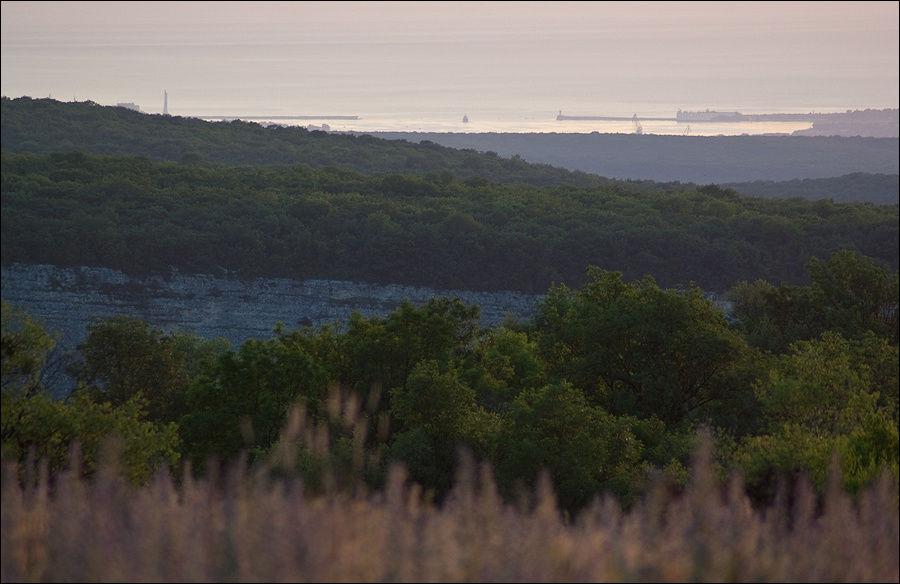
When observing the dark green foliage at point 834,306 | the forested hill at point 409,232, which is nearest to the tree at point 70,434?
the dark green foliage at point 834,306

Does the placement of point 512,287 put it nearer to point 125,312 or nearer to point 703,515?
point 125,312

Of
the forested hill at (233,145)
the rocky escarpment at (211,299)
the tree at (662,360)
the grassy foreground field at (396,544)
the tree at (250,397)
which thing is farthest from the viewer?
the forested hill at (233,145)

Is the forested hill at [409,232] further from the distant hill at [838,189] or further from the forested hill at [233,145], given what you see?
the distant hill at [838,189]

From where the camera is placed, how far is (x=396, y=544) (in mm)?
5664

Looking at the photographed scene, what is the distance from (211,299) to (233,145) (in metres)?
46.7

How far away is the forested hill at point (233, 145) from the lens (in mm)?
89938

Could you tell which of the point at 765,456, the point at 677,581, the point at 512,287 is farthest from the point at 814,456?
the point at 512,287

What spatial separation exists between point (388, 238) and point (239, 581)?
69.6 meters

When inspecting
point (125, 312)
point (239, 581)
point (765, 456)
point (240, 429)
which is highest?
point (239, 581)

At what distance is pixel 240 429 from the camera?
19000 millimetres

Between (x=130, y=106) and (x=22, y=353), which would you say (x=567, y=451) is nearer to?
(x=22, y=353)

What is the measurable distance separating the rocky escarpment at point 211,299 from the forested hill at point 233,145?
2099 cm

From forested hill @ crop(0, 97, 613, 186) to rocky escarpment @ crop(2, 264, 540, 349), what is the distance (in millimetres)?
20989

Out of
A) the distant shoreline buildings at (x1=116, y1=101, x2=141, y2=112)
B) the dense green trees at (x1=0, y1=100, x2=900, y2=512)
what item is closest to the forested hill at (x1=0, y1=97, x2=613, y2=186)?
the distant shoreline buildings at (x1=116, y1=101, x2=141, y2=112)
